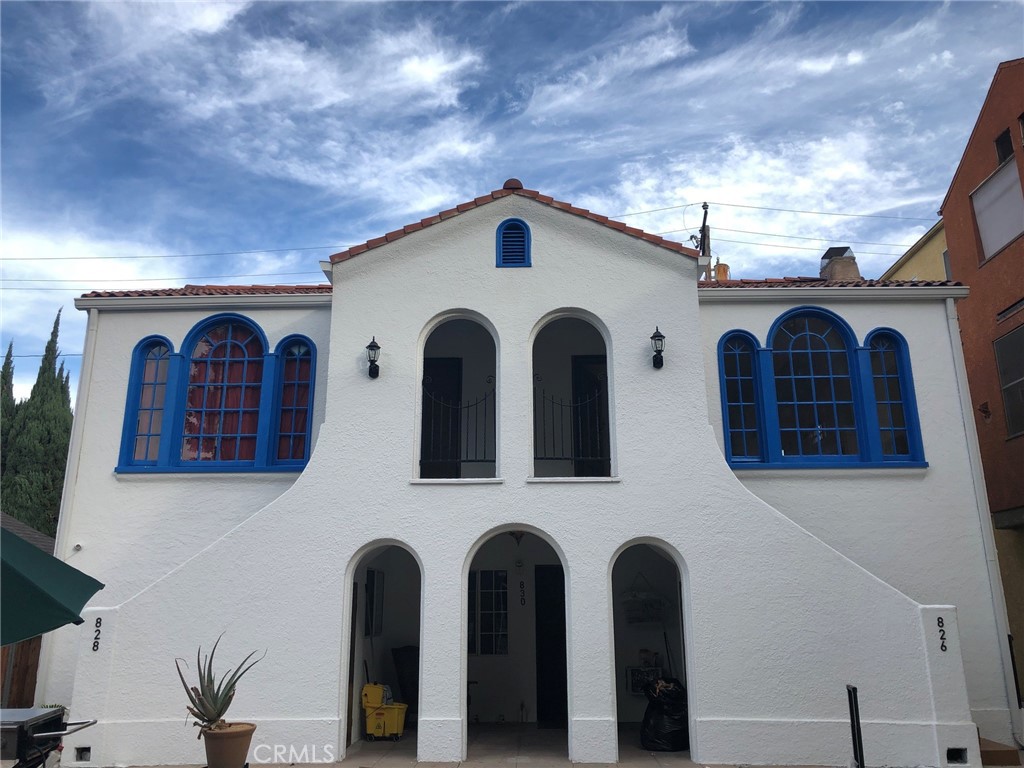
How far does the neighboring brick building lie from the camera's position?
13.9m

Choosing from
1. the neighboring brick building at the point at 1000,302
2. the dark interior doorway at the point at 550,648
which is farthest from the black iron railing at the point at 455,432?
the neighboring brick building at the point at 1000,302

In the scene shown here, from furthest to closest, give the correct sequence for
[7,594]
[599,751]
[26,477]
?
[26,477]
[599,751]
[7,594]

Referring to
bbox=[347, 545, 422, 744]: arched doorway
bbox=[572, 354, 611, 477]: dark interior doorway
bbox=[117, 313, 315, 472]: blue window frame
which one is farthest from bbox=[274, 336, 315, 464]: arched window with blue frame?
bbox=[572, 354, 611, 477]: dark interior doorway

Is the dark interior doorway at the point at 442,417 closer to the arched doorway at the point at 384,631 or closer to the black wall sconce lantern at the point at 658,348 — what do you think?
the arched doorway at the point at 384,631

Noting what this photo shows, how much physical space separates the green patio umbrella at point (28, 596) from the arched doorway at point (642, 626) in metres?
8.01

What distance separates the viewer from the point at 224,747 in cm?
804

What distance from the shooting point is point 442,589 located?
988cm

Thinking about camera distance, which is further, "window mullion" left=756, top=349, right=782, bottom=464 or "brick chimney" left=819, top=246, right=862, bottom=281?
"brick chimney" left=819, top=246, right=862, bottom=281

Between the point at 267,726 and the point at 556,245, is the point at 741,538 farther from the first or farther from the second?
the point at 267,726

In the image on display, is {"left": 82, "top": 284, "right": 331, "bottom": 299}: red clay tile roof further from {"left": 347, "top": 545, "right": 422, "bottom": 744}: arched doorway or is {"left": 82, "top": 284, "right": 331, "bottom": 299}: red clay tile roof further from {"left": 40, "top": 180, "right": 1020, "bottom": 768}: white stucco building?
{"left": 347, "top": 545, "right": 422, "bottom": 744}: arched doorway

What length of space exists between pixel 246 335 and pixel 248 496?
103 inches

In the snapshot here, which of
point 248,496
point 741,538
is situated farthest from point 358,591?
point 741,538

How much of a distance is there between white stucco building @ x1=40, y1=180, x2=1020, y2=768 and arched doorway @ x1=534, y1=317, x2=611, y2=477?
5 centimetres

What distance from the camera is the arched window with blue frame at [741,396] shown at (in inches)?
464
